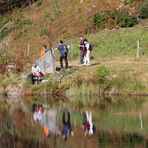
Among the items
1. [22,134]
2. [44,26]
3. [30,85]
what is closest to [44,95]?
[30,85]

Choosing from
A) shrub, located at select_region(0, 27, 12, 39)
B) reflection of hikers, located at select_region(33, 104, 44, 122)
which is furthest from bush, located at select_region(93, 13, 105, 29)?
reflection of hikers, located at select_region(33, 104, 44, 122)

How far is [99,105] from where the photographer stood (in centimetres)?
3938

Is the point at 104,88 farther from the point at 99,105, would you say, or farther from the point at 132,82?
the point at 99,105

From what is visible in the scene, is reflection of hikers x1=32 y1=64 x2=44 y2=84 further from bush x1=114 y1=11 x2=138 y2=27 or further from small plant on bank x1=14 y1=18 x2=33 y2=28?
small plant on bank x1=14 y1=18 x2=33 y2=28

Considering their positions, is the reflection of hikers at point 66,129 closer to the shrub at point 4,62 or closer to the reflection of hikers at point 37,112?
the reflection of hikers at point 37,112

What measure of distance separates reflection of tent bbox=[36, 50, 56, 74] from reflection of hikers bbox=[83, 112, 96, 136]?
39.9 feet

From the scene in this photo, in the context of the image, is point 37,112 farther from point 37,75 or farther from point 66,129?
point 37,75

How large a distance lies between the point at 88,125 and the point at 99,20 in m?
32.4

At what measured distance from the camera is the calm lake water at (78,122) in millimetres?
26500

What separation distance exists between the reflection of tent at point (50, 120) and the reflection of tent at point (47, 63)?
1014cm

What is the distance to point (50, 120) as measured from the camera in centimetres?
3388

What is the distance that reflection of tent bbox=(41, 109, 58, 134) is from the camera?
31.0m

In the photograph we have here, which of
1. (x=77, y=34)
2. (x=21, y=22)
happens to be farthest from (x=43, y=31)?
(x=21, y=22)

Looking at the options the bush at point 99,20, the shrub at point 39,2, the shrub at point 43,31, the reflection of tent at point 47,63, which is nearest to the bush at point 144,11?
the bush at point 99,20
